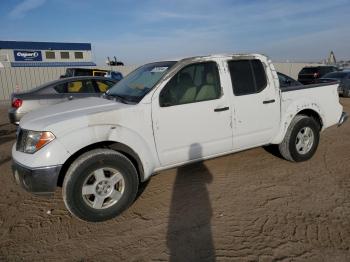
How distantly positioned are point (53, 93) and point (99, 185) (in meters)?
5.15

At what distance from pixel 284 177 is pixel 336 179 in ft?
2.41

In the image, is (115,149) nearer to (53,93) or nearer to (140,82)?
(140,82)

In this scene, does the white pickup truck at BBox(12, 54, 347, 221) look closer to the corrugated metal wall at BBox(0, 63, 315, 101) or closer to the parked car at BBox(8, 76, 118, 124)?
the parked car at BBox(8, 76, 118, 124)

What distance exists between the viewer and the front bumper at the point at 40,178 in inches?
124

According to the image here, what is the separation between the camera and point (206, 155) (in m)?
4.12

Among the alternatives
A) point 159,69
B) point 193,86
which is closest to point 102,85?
point 159,69

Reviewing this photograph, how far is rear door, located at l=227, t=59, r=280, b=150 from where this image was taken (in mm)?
4230

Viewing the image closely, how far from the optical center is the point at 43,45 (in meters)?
38.6

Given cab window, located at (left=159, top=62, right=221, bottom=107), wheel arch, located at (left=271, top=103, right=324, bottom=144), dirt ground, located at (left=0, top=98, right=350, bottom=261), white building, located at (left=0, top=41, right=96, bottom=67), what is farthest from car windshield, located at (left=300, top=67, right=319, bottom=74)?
white building, located at (left=0, top=41, right=96, bottom=67)

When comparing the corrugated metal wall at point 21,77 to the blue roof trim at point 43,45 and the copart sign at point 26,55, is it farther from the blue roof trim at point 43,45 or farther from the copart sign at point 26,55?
the copart sign at point 26,55

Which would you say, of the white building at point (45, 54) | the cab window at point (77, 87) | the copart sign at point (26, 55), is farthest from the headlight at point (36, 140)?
the copart sign at point (26, 55)

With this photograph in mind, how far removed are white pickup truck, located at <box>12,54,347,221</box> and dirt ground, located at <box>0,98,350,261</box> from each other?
37cm

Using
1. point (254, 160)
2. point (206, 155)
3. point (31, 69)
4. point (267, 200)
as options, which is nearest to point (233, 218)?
point (267, 200)

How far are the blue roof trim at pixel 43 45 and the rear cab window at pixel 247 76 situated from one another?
39.0 meters
